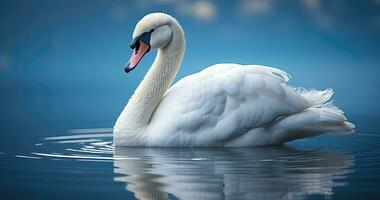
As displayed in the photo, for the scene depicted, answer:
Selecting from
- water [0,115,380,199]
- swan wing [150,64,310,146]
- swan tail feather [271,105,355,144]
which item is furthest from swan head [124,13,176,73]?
swan tail feather [271,105,355,144]

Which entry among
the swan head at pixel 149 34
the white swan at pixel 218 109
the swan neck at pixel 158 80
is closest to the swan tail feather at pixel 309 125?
the white swan at pixel 218 109

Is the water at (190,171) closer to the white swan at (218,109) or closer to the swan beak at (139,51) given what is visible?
the white swan at (218,109)

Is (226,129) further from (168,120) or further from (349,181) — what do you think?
(349,181)

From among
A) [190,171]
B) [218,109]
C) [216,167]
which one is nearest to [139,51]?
[218,109]

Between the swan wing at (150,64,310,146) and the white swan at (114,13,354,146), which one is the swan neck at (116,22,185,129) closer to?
the white swan at (114,13,354,146)

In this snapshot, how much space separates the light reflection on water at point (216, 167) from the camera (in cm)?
506

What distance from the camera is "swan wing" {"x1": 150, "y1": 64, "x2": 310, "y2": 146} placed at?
7.17m

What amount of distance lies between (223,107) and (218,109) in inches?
2.2

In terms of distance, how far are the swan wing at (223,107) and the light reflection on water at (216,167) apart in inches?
6.1

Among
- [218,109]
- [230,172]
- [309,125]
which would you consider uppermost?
[218,109]

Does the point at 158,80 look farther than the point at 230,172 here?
Yes

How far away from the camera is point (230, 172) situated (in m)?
5.87

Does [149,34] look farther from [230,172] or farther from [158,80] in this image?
[230,172]

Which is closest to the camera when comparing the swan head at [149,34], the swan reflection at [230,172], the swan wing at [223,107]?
the swan reflection at [230,172]
